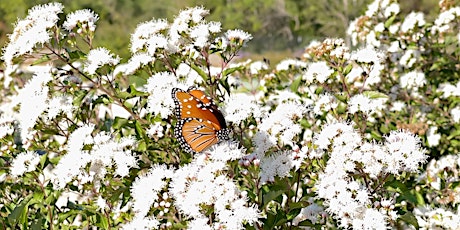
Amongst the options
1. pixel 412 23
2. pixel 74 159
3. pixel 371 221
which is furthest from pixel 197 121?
pixel 412 23

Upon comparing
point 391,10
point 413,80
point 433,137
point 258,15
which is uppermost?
point 258,15

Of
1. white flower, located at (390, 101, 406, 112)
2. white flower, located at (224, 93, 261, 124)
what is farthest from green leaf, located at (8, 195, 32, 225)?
white flower, located at (390, 101, 406, 112)

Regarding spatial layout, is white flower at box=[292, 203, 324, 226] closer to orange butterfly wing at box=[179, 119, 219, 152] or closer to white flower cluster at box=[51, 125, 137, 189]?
orange butterfly wing at box=[179, 119, 219, 152]

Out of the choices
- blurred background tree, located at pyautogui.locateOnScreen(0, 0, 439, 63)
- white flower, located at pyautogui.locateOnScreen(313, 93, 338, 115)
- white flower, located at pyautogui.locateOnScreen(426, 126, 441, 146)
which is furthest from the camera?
blurred background tree, located at pyautogui.locateOnScreen(0, 0, 439, 63)

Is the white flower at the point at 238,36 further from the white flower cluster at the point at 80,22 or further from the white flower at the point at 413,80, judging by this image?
the white flower at the point at 413,80

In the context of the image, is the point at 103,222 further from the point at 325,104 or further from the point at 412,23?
the point at 412,23

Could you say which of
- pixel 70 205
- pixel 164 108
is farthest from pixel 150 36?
pixel 70 205

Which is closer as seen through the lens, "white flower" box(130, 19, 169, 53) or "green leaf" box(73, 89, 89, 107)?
"green leaf" box(73, 89, 89, 107)
